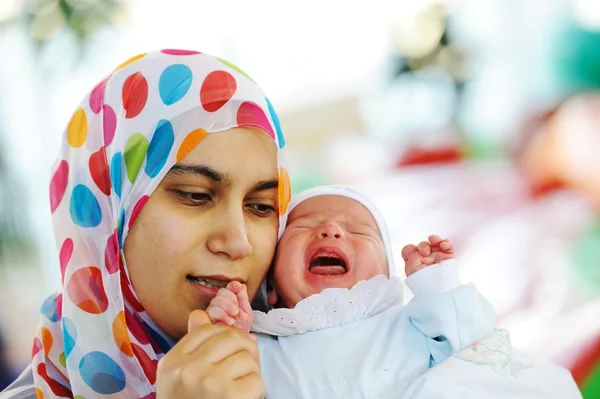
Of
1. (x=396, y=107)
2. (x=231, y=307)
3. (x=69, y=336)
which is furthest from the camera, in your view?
(x=396, y=107)

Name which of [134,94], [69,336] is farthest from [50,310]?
[134,94]

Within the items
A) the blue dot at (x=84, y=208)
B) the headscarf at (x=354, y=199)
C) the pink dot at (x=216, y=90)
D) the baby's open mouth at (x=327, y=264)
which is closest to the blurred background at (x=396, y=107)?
the headscarf at (x=354, y=199)

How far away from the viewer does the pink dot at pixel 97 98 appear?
1.46 m

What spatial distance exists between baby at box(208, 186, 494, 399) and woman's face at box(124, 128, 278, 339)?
0.26 feet

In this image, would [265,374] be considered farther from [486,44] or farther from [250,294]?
[486,44]

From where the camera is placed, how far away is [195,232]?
1313 millimetres

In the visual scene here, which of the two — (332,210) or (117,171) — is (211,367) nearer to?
(117,171)

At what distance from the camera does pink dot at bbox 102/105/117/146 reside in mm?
1404

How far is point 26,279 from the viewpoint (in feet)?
13.8

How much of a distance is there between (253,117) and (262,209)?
188 mm

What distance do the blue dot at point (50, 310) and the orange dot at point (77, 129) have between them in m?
0.36

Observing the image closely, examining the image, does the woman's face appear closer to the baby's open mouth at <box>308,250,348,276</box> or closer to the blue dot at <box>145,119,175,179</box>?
the blue dot at <box>145,119,175,179</box>

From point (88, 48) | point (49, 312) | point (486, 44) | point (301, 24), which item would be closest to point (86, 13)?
point (88, 48)

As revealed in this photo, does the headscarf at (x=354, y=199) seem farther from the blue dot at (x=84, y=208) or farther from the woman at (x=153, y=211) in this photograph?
the blue dot at (x=84, y=208)
